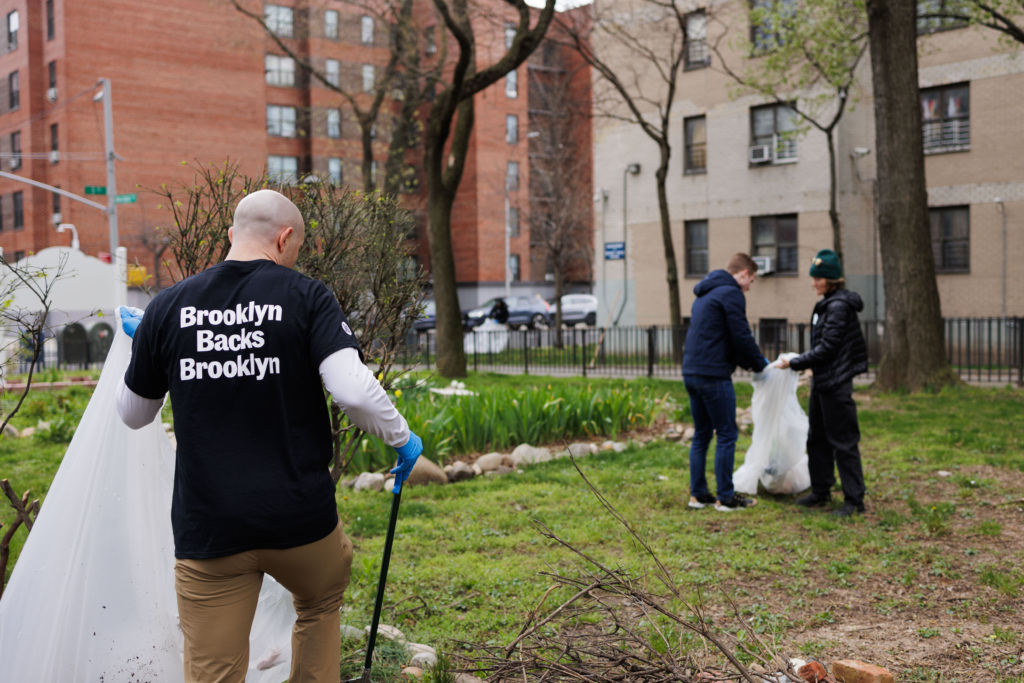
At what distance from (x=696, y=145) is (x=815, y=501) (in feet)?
69.0

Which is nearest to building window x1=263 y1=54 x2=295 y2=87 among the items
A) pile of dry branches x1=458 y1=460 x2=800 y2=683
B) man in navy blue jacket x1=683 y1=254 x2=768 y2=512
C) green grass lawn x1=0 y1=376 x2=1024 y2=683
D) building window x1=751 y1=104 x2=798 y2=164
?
building window x1=751 y1=104 x2=798 y2=164

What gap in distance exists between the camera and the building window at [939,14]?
54.0ft

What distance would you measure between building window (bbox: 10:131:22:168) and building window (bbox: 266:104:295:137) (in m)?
11.7

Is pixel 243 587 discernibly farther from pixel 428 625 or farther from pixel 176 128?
pixel 176 128

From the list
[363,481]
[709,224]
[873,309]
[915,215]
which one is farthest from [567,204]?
[363,481]

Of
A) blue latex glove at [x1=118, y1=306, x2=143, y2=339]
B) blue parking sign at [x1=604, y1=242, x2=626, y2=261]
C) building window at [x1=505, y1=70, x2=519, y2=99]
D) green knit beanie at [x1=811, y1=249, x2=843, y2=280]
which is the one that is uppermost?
building window at [x1=505, y1=70, x2=519, y2=99]

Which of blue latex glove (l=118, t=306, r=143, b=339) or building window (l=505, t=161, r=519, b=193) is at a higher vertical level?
building window (l=505, t=161, r=519, b=193)

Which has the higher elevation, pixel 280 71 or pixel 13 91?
pixel 280 71

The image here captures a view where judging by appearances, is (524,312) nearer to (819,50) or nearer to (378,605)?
(819,50)

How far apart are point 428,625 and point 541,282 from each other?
47601 millimetres

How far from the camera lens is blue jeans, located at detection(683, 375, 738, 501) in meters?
6.47

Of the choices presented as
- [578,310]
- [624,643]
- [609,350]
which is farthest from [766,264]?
[624,643]

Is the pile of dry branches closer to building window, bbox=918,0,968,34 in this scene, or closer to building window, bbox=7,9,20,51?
building window, bbox=918,0,968,34

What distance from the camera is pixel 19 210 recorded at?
40000 mm
